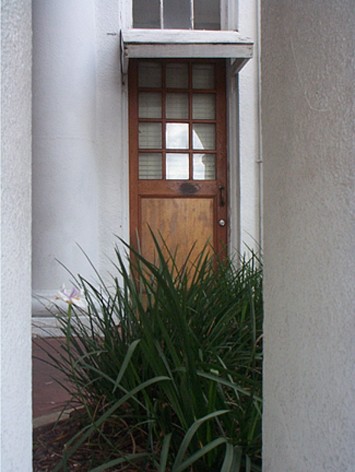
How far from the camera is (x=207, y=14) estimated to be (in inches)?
189

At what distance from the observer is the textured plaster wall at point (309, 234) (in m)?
0.90

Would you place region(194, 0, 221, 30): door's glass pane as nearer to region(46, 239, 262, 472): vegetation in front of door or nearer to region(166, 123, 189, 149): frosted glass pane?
region(166, 123, 189, 149): frosted glass pane

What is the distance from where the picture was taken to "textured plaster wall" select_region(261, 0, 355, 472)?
90 cm

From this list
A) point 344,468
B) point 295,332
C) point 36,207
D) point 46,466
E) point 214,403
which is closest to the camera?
point 344,468

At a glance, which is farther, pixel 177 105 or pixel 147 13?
pixel 177 105

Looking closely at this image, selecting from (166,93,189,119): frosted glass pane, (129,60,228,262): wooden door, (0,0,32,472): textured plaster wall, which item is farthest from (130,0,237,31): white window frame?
(0,0,32,472): textured plaster wall

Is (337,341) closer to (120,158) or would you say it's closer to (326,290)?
(326,290)

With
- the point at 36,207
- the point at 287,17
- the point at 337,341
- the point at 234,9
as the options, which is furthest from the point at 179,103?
the point at 337,341

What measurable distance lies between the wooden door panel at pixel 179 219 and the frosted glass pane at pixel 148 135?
503mm

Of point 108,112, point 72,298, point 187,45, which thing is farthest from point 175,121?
point 72,298

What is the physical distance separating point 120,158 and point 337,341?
3.96 m

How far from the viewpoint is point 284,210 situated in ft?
3.57

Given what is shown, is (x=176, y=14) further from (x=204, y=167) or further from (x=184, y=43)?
(x=204, y=167)

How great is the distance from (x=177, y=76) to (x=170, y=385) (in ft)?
13.1
